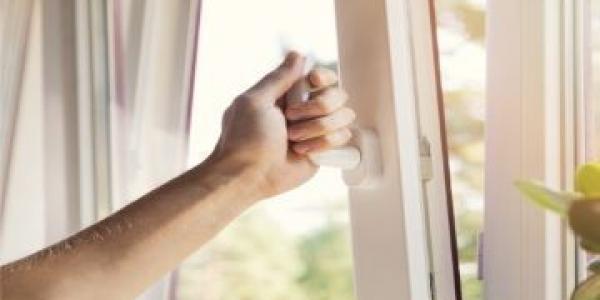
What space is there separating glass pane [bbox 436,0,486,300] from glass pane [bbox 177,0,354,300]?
22 cm

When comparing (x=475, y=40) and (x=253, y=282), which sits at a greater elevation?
(x=475, y=40)

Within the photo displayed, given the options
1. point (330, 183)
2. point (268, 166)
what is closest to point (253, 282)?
point (330, 183)

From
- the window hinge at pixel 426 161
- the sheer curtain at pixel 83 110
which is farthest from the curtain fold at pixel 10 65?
the window hinge at pixel 426 161

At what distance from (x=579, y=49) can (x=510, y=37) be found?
0.26 feet

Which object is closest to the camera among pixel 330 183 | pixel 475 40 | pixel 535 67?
pixel 535 67

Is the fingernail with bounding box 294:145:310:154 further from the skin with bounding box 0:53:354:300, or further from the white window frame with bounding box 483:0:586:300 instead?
the white window frame with bounding box 483:0:586:300

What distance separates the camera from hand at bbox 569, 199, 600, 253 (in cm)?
55

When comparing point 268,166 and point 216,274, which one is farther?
point 216,274

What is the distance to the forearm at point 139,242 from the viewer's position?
869 mm

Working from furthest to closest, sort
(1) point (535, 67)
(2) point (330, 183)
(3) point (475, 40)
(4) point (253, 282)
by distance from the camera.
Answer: (4) point (253, 282)
(2) point (330, 183)
(3) point (475, 40)
(1) point (535, 67)

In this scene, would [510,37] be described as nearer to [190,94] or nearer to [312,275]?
[312,275]

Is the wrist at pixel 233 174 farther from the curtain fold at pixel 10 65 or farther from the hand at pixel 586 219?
the curtain fold at pixel 10 65

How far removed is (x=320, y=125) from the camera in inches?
40.2

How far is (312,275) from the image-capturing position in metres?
1.42
